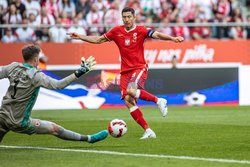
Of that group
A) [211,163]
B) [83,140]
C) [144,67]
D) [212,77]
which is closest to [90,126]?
[144,67]

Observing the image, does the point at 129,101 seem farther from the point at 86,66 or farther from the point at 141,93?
the point at 86,66

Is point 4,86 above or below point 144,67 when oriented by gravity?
below

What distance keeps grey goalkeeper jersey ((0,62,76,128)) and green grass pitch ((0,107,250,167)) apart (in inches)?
22.3

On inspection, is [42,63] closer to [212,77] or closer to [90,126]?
[212,77]

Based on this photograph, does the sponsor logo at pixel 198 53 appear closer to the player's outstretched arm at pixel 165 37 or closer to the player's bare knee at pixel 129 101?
the player's bare knee at pixel 129 101

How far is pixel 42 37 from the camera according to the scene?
26000 millimetres

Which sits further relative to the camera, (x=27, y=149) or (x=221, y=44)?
(x=221, y=44)

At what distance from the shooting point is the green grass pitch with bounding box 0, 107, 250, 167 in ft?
35.7

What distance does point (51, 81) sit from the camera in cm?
1162

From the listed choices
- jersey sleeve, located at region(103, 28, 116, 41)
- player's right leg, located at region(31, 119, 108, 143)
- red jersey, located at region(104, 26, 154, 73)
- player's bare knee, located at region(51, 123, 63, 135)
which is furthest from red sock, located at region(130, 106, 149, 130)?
player's bare knee, located at region(51, 123, 63, 135)

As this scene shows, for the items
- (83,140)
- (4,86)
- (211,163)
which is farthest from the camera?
(4,86)

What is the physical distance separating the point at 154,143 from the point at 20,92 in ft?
8.98

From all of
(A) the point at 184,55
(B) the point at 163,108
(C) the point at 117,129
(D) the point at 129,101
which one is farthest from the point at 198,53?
(C) the point at 117,129

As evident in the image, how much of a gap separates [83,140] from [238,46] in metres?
15.8
